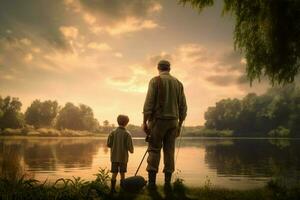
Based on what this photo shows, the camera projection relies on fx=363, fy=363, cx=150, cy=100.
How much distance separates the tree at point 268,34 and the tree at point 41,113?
399 ft

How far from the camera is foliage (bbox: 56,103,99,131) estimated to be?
428ft

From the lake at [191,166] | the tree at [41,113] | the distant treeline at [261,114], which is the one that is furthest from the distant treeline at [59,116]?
the lake at [191,166]

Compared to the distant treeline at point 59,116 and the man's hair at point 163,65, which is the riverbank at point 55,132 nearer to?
the distant treeline at point 59,116

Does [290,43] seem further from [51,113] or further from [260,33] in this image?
[51,113]

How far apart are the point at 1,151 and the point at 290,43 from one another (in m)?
7.26

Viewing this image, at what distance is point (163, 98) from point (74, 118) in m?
125

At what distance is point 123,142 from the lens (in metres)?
8.60

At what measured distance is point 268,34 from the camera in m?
9.14

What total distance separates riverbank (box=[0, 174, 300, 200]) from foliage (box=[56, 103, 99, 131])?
410 ft

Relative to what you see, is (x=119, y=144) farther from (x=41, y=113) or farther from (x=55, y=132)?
(x=41, y=113)

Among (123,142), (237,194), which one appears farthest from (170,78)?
(237,194)

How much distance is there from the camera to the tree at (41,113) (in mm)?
125438

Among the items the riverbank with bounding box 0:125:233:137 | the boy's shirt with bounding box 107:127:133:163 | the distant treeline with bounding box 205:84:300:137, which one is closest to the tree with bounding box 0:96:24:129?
the riverbank with bounding box 0:125:233:137

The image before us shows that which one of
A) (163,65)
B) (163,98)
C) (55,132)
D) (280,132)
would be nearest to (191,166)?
(163,65)
